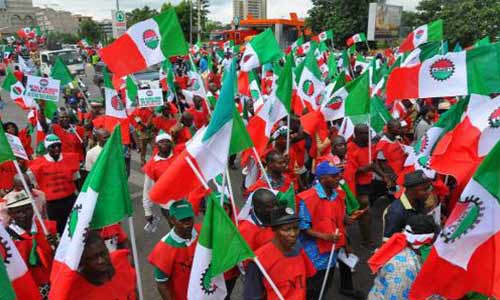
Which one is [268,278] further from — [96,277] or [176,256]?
[96,277]

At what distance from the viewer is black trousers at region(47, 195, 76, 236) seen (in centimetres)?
540

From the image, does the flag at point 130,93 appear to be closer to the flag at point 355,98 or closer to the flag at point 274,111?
the flag at point 274,111

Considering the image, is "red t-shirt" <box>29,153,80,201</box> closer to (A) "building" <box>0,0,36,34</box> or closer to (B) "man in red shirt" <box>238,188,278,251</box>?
(B) "man in red shirt" <box>238,188,278,251</box>

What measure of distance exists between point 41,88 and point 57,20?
13603 cm

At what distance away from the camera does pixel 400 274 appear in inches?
111

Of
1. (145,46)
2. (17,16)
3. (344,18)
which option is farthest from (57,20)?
(145,46)

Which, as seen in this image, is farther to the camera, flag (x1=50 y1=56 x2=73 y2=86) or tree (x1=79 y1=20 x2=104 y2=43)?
tree (x1=79 y1=20 x2=104 y2=43)

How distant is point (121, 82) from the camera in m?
10.3

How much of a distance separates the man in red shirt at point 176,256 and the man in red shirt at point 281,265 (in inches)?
21.4

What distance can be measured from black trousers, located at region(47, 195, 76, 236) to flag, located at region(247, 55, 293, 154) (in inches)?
101

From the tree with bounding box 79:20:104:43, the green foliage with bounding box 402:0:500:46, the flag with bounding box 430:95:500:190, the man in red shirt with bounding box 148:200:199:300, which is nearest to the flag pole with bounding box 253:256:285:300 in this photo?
the man in red shirt with bounding box 148:200:199:300

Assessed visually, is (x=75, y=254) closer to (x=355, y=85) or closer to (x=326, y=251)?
(x=326, y=251)

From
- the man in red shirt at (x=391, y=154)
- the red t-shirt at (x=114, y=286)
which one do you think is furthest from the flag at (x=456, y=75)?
the red t-shirt at (x=114, y=286)

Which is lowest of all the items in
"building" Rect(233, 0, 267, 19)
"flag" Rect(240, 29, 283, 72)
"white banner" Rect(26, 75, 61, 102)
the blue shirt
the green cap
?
the blue shirt
